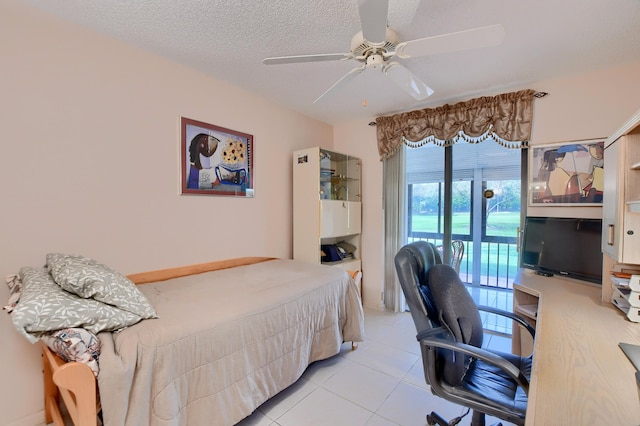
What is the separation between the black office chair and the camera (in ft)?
3.95

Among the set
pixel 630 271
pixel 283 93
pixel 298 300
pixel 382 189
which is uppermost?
pixel 283 93

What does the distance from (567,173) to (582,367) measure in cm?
218

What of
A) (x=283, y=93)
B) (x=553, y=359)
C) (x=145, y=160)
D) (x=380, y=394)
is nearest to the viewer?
(x=553, y=359)

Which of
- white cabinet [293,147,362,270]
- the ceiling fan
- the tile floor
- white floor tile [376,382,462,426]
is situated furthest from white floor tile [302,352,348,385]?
the ceiling fan

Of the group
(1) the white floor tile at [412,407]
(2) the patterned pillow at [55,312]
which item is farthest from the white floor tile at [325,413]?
(2) the patterned pillow at [55,312]

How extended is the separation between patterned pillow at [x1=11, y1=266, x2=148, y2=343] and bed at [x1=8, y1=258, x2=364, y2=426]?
7cm

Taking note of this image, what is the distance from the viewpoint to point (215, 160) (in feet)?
8.49

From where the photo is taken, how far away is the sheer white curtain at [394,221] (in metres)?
3.43

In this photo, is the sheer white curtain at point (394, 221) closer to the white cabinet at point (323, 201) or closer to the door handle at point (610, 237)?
the white cabinet at point (323, 201)

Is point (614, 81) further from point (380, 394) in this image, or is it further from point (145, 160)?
point (145, 160)

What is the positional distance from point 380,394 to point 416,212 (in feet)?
7.96

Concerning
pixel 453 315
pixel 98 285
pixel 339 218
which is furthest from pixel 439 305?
pixel 339 218

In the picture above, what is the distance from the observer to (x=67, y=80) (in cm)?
179

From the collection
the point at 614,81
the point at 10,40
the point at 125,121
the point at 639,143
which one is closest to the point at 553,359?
the point at 639,143
